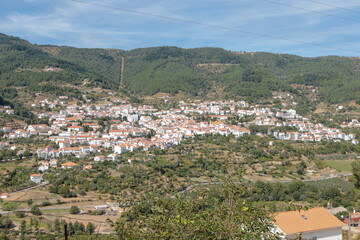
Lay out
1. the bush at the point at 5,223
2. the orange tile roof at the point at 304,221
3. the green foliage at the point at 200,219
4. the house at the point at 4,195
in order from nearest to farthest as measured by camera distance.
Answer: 1. the green foliage at the point at 200,219
2. the orange tile roof at the point at 304,221
3. the bush at the point at 5,223
4. the house at the point at 4,195

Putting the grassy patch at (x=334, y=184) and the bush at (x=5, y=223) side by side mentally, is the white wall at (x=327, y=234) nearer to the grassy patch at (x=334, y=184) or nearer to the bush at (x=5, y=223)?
the bush at (x=5, y=223)

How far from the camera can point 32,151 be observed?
28.5 metres

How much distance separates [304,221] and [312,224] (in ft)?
0.97

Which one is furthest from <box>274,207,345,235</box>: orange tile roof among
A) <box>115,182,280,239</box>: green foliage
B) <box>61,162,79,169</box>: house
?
<box>61,162,79,169</box>: house

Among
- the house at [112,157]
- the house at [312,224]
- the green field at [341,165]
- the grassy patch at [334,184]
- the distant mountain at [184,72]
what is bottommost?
the house at [112,157]

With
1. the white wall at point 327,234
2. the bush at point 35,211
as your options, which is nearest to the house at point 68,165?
the bush at point 35,211

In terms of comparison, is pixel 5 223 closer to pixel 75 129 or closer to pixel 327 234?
pixel 327 234

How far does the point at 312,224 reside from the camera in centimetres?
959

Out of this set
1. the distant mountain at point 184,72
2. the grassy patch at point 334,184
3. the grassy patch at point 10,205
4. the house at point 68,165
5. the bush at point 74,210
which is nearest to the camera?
the grassy patch at point 10,205

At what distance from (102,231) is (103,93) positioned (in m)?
48.1

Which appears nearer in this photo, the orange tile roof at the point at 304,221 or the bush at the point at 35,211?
the orange tile roof at the point at 304,221

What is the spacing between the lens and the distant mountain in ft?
197

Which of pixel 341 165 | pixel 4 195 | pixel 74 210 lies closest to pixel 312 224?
pixel 74 210

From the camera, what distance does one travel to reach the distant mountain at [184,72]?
5994 centimetres
